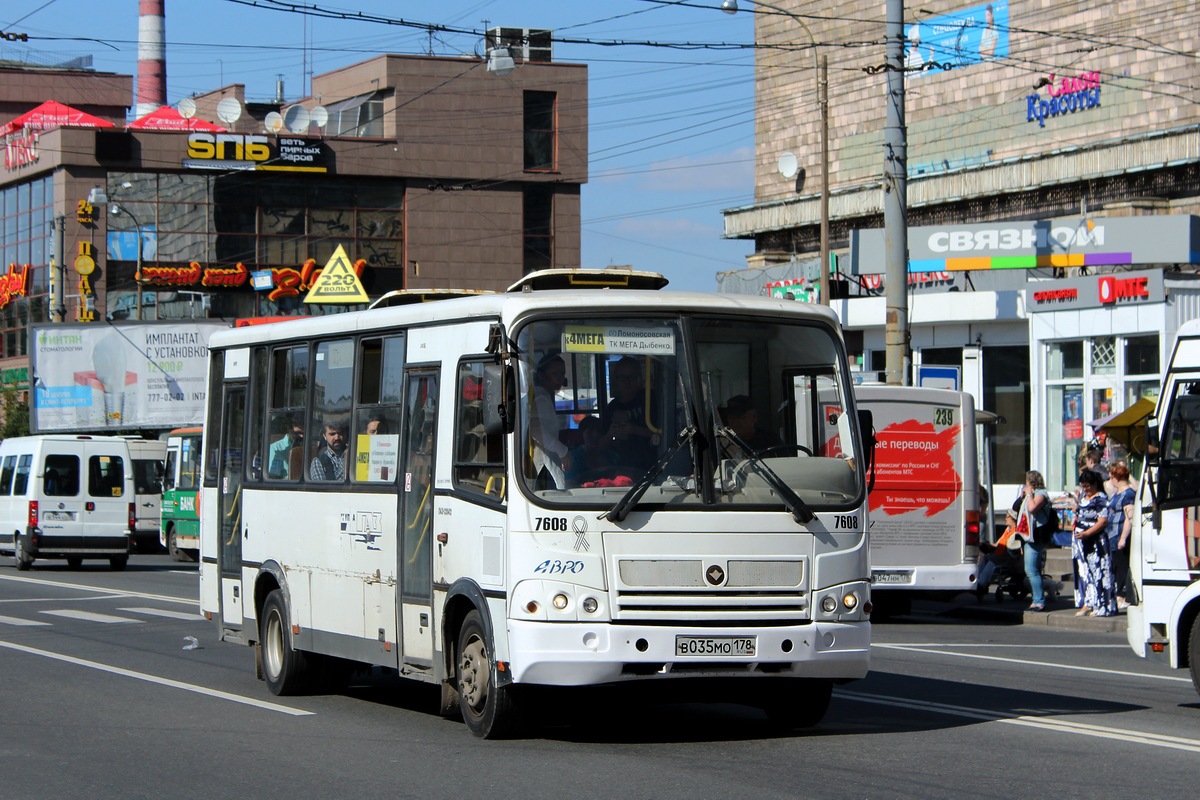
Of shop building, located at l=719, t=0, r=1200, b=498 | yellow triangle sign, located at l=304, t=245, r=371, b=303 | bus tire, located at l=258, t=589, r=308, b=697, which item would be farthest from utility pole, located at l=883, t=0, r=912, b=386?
yellow triangle sign, located at l=304, t=245, r=371, b=303

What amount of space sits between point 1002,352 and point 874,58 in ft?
86.1

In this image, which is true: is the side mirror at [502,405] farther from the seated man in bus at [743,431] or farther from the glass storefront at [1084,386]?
the glass storefront at [1084,386]

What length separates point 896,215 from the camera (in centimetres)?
2250

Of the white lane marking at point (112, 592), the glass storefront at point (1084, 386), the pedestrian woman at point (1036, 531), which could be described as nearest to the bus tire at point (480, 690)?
the pedestrian woman at point (1036, 531)

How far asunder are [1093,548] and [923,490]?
1988 millimetres

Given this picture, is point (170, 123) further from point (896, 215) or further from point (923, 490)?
point (923, 490)

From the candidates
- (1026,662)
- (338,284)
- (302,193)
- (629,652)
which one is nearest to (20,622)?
(1026,662)

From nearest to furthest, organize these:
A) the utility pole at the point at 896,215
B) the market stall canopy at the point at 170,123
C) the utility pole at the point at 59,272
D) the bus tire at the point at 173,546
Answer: the utility pole at the point at 896,215
the bus tire at the point at 173,546
the utility pole at the point at 59,272
the market stall canopy at the point at 170,123

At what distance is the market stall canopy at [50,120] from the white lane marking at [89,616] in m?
57.7

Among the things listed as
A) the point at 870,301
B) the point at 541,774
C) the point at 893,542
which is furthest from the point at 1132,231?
the point at 541,774

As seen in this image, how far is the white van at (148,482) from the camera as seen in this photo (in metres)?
40.8

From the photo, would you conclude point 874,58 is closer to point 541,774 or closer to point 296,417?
point 296,417

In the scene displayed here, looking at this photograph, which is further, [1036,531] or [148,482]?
[148,482]

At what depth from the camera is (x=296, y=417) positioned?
12.7 meters
